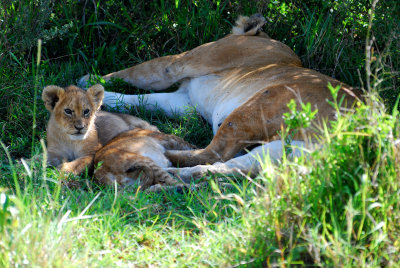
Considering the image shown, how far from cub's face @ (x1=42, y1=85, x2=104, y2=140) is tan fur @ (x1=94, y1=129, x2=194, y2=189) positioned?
0.26 metres

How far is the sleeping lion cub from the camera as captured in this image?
4.38 m

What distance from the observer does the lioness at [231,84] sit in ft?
15.5

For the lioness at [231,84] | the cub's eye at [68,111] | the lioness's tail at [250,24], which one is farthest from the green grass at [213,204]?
the lioness's tail at [250,24]

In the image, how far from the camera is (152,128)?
17.6 feet

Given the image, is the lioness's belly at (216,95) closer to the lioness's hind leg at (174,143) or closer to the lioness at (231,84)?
the lioness at (231,84)

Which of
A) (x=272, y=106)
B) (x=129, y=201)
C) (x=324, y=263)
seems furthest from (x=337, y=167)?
(x=272, y=106)

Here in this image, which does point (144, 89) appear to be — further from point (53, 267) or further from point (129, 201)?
point (53, 267)

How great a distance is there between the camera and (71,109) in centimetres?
462

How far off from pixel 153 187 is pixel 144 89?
2.14 meters

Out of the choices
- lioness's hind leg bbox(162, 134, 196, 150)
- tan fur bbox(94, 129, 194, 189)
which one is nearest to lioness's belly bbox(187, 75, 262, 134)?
lioness's hind leg bbox(162, 134, 196, 150)

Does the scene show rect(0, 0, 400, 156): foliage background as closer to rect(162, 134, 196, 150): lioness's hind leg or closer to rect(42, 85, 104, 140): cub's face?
rect(42, 85, 104, 140): cub's face

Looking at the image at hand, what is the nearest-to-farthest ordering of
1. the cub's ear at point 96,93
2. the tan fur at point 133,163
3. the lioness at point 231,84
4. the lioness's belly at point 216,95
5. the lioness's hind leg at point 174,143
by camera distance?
the tan fur at point 133,163
the lioness at point 231,84
the cub's ear at point 96,93
the lioness's hind leg at point 174,143
the lioness's belly at point 216,95

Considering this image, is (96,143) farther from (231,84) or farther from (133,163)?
(231,84)

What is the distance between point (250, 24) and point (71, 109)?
2317 mm
